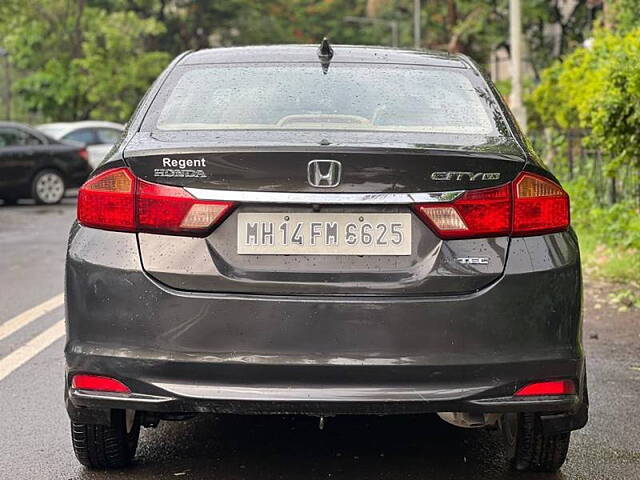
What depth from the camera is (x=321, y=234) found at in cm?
366

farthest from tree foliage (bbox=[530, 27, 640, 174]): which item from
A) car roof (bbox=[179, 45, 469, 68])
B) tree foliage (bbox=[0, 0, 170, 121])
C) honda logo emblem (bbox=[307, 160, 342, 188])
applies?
tree foliage (bbox=[0, 0, 170, 121])

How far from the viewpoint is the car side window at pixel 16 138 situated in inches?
796

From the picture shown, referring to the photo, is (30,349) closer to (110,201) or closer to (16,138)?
(110,201)

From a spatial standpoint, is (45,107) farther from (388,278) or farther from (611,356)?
(388,278)

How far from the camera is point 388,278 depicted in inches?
144

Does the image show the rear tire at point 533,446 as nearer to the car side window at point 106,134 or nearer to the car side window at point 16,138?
the car side window at point 16,138

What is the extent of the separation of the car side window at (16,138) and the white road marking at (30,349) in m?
13.2

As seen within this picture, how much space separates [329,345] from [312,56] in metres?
1.48

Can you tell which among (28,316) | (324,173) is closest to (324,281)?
(324,173)

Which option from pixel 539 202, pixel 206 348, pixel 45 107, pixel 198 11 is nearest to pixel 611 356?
pixel 539 202

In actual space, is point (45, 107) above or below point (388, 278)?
below

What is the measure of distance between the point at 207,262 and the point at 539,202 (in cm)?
107

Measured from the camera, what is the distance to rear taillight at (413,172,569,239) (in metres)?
3.70

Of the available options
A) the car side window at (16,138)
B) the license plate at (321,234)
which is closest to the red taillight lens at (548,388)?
the license plate at (321,234)
